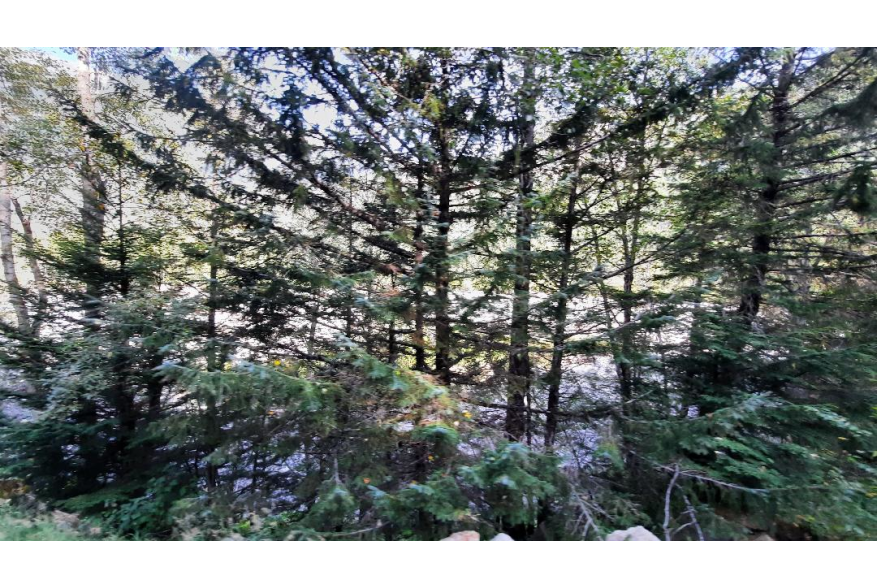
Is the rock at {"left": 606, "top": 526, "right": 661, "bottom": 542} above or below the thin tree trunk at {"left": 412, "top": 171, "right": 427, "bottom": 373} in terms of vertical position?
below

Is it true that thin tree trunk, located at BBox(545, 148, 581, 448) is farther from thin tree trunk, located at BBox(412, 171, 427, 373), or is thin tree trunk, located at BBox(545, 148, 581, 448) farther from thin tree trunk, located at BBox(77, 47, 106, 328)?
thin tree trunk, located at BBox(77, 47, 106, 328)

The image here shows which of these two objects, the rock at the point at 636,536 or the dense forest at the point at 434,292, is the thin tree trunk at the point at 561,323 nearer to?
the dense forest at the point at 434,292

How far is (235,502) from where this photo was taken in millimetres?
3986

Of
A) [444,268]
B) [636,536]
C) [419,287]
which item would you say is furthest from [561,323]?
[636,536]

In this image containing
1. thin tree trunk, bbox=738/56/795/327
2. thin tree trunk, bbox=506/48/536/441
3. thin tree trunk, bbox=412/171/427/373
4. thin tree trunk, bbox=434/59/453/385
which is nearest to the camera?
thin tree trunk, bbox=412/171/427/373

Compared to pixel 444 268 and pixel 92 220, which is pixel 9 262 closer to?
pixel 92 220

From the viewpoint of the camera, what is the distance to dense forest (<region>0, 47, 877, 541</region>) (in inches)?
156

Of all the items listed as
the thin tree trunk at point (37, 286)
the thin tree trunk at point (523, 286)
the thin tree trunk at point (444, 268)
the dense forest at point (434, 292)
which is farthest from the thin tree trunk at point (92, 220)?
the thin tree trunk at point (523, 286)

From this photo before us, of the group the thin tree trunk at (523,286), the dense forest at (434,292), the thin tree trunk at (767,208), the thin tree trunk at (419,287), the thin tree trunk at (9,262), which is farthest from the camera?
the thin tree trunk at (9,262)

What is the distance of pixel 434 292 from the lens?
485cm

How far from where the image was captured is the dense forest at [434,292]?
3967 mm

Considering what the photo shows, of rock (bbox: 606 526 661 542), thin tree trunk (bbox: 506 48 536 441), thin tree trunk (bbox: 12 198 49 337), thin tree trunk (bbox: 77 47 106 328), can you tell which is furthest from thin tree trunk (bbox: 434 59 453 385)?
thin tree trunk (bbox: 12 198 49 337)
